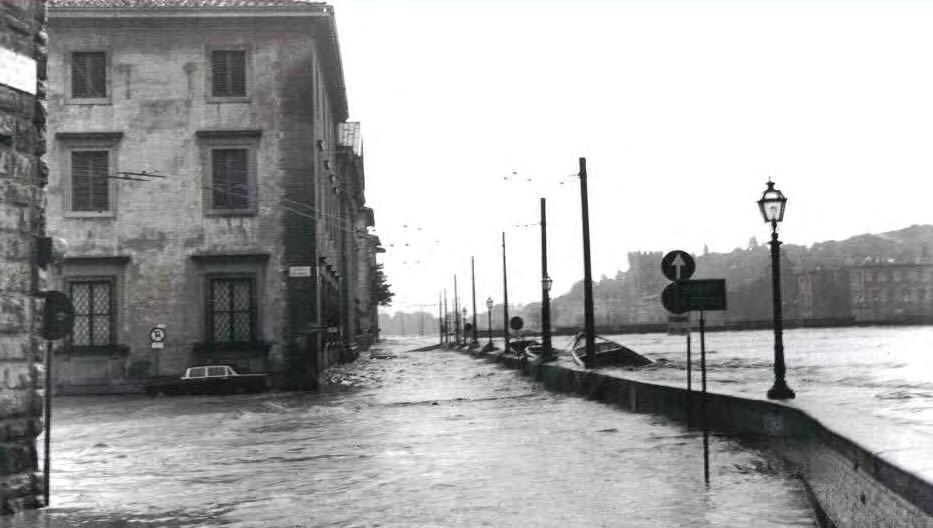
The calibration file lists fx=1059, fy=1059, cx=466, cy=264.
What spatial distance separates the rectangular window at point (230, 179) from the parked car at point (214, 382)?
501 cm

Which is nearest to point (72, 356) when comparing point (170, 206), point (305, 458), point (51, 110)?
point (170, 206)

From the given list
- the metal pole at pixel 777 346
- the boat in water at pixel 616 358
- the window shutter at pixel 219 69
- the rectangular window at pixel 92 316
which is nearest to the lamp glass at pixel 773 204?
the metal pole at pixel 777 346

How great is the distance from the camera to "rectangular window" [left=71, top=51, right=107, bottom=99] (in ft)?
104

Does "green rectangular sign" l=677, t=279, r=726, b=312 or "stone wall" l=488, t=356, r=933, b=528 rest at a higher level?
"green rectangular sign" l=677, t=279, r=726, b=312

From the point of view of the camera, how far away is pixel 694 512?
32.3 ft

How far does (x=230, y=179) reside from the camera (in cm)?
3145

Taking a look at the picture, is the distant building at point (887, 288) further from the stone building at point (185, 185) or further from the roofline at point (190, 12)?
the stone building at point (185, 185)

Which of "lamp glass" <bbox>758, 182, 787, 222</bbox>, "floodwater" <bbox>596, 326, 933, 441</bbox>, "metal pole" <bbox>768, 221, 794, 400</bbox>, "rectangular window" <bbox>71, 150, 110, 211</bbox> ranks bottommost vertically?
"floodwater" <bbox>596, 326, 933, 441</bbox>

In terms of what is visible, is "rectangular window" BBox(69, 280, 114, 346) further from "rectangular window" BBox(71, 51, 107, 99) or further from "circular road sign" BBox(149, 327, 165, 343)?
"rectangular window" BBox(71, 51, 107, 99)

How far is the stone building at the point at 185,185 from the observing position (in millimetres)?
30953

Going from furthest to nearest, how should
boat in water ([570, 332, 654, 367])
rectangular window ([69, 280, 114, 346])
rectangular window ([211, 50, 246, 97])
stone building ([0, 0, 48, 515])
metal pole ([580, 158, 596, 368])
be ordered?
boat in water ([570, 332, 654, 367]) < metal pole ([580, 158, 596, 368]) < rectangular window ([211, 50, 246, 97]) < rectangular window ([69, 280, 114, 346]) < stone building ([0, 0, 48, 515])

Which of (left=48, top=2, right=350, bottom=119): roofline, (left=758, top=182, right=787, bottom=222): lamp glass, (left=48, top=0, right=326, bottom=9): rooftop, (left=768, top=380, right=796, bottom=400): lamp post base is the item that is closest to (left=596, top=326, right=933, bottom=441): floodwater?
(left=768, top=380, right=796, bottom=400): lamp post base

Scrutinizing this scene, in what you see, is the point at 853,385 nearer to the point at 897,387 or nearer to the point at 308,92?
the point at 897,387

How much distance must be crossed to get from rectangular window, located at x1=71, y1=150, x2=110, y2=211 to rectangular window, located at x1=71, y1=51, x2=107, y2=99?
73.8 inches
